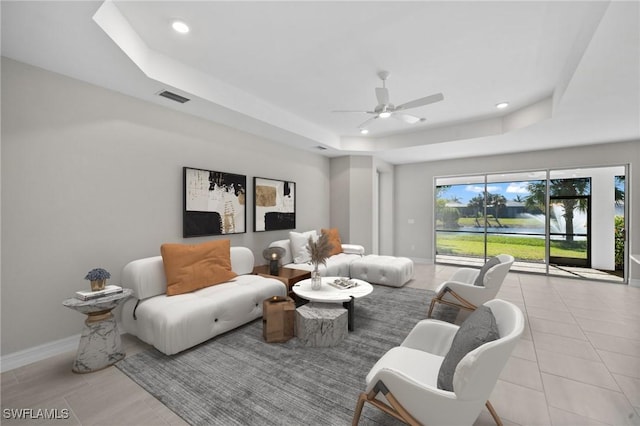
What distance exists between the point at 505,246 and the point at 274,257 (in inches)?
220

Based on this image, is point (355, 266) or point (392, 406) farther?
point (355, 266)

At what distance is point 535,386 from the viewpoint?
2.10 metres

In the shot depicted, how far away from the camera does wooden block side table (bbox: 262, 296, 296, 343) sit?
2752 mm

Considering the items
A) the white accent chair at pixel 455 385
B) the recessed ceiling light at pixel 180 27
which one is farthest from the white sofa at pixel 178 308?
the recessed ceiling light at pixel 180 27

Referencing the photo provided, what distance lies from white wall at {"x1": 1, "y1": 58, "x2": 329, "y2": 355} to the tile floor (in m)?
0.63

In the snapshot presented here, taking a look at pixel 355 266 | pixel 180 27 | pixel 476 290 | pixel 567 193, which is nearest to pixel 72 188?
pixel 180 27

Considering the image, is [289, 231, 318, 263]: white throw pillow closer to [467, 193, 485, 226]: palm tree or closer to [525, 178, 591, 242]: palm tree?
[467, 193, 485, 226]: palm tree

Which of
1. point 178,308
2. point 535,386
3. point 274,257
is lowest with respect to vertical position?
point 535,386

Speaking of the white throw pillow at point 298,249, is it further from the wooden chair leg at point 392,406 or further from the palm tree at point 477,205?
the palm tree at point 477,205

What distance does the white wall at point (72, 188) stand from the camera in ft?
7.75

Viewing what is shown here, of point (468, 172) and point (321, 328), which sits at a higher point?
point (468, 172)

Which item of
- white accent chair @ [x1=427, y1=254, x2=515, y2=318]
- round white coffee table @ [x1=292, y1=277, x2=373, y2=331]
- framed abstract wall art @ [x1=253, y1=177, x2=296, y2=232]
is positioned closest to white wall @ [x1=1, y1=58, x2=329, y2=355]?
framed abstract wall art @ [x1=253, y1=177, x2=296, y2=232]

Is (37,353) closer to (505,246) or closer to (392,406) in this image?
(392,406)

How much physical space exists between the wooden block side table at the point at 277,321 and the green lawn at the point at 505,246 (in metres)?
5.51
